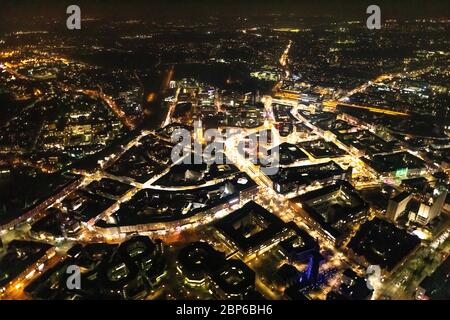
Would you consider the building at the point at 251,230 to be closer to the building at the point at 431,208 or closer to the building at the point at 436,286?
the building at the point at 436,286

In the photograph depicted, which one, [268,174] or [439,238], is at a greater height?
[268,174]

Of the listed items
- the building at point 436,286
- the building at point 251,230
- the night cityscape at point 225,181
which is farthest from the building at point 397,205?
the building at point 251,230

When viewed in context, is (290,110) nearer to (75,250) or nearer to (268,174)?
(268,174)

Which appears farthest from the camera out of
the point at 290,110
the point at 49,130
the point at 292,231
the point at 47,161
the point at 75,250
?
the point at 290,110

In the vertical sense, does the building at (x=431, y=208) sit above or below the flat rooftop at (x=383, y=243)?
above

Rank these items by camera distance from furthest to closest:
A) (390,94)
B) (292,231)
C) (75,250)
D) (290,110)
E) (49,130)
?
(390,94), (290,110), (49,130), (292,231), (75,250)

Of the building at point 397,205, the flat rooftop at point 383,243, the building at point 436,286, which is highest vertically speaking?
the building at point 397,205
